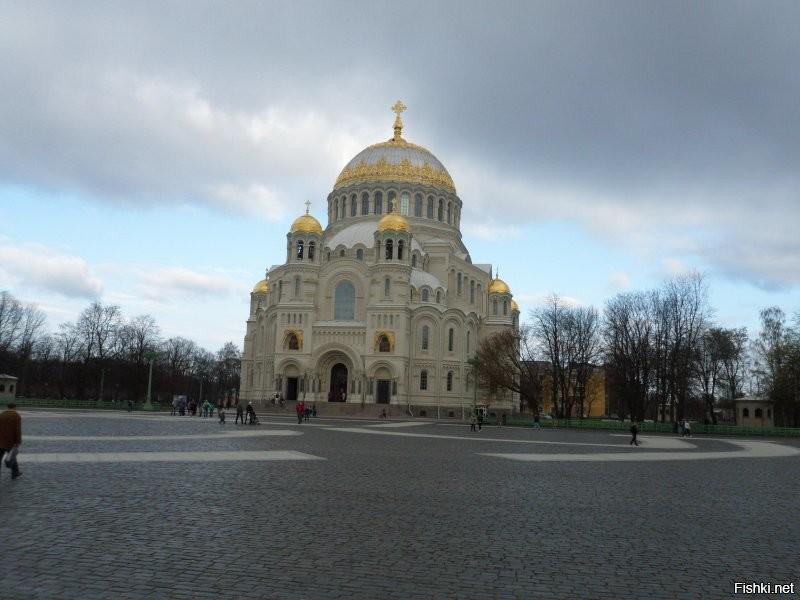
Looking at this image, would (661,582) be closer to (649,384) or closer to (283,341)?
(649,384)

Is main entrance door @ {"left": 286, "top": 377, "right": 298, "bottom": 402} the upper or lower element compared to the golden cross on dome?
lower

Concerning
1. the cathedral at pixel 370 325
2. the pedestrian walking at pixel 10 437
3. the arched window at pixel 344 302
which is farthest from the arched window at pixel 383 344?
the pedestrian walking at pixel 10 437

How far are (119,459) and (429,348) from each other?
1877 inches

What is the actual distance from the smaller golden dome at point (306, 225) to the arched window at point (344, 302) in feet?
18.5

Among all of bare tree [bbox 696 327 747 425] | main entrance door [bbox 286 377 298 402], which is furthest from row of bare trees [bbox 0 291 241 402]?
bare tree [bbox 696 327 747 425]

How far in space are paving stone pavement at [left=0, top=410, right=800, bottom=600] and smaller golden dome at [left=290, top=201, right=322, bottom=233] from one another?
46.5 metres

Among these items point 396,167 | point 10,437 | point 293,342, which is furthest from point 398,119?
point 10,437

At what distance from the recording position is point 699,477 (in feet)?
54.4

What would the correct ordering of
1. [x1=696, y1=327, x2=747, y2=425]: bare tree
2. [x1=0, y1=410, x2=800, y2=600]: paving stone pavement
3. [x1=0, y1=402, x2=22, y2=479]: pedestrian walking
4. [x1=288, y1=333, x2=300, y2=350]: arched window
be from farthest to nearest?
[x1=288, y1=333, x2=300, y2=350]: arched window
[x1=696, y1=327, x2=747, y2=425]: bare tree
[x1=0, y1=402, x2=22, y2=479]: pedestrian walking
[x1=0, y1=410, x2=800, y2=600]: paving stone pavement

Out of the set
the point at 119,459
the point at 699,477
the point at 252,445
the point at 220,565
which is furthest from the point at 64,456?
the point at 699,477

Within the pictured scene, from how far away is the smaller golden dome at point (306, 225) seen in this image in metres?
63.0

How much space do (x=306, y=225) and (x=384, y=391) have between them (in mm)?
16904

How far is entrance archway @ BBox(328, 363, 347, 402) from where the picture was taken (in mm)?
61312

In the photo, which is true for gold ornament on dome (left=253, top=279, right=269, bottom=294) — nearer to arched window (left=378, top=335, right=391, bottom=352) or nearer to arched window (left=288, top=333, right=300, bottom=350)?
arched window (left=288, top=333, right=300, bottom=350)
